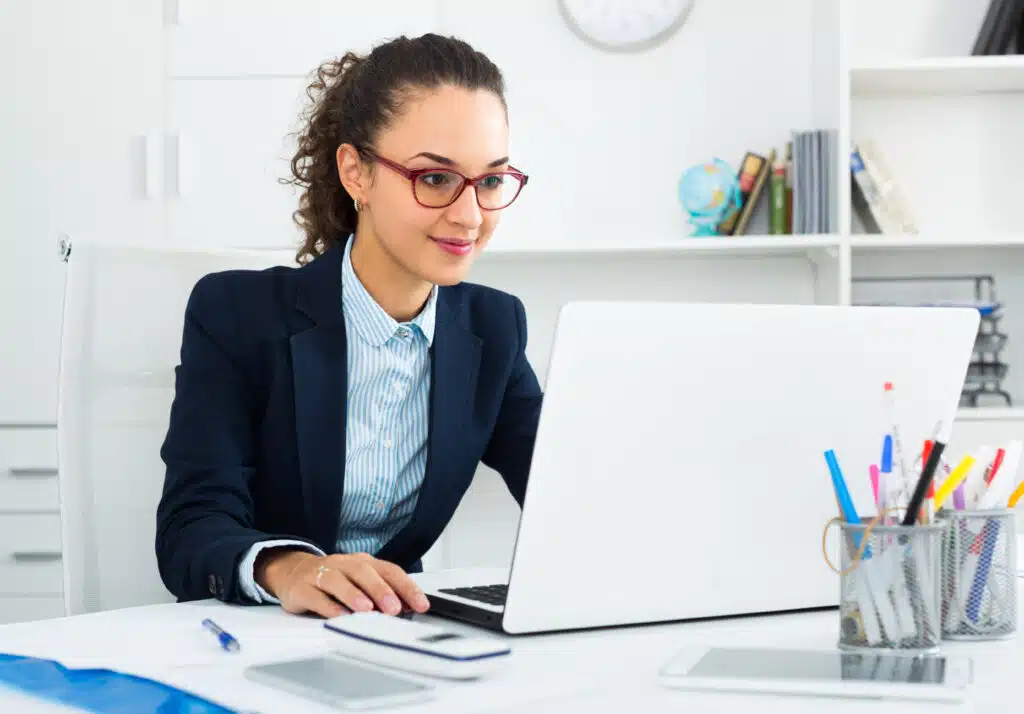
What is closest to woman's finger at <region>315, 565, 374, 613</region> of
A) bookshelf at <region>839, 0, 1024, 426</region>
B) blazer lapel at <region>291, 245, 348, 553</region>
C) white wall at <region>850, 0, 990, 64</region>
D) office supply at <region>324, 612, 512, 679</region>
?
office supply at <region>324, 612, 512, 679</region>

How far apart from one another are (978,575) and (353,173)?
887 mm

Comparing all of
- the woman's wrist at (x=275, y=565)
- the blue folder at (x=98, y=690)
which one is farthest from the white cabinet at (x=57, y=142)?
the blue folder at (x=98, y=690)

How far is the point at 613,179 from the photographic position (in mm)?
3287

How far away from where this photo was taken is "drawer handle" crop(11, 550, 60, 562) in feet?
9.92

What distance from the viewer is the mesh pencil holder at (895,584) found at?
0.91 m

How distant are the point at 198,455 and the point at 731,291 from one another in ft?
7.10

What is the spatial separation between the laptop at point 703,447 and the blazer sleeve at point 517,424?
0.53 metres

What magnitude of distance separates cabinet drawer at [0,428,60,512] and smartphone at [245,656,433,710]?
7.79 ft

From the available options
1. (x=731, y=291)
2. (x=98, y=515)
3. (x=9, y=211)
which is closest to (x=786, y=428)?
(x=98, y=515)

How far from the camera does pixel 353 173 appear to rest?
157 centimetres

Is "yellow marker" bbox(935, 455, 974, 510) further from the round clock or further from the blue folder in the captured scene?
the round clock

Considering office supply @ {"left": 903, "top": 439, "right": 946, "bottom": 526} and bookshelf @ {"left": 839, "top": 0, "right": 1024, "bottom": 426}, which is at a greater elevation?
bookshelf @ {"left": 839, "top": 0, "right": 1024, "bottom": 426}

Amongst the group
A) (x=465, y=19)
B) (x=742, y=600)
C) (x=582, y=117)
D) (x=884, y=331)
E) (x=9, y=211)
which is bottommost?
(x=742, y=600)

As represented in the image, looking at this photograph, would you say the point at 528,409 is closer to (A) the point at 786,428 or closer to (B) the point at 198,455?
(B) the point at 198,455
